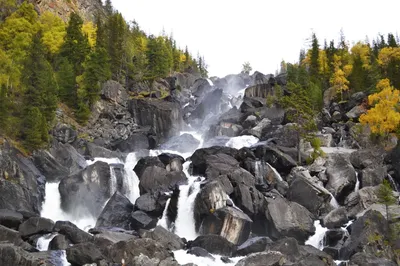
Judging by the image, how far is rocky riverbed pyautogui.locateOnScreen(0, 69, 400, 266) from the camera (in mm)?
29703

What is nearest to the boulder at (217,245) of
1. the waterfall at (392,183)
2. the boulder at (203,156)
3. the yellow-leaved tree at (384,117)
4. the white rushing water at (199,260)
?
the white rushing water at (199,260)

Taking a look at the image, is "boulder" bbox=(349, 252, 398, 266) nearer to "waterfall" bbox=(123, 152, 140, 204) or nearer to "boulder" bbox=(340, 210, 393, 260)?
"boulder" bbox=(340, 210, 393, 260)

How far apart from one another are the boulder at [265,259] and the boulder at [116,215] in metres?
15.5

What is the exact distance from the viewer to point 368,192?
133 feet

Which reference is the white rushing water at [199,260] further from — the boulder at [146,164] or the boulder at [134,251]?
the boulder at [146,164]

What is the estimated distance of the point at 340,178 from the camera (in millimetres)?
44938

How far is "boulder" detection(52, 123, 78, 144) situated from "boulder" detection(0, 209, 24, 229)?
2058 cm

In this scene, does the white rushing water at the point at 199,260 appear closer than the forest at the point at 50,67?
Yes

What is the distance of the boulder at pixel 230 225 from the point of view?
35688 mm

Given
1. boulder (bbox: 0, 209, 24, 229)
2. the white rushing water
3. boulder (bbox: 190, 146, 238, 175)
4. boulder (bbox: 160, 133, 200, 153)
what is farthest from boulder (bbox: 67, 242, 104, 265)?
boulder (bbox: 160, 133, 200, 153)

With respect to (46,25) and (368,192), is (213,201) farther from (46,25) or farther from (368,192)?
(46,25)

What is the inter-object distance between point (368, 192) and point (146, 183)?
Result: 23.5 m

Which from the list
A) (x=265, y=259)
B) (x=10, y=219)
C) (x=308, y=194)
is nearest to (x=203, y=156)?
(x=308, y=194)

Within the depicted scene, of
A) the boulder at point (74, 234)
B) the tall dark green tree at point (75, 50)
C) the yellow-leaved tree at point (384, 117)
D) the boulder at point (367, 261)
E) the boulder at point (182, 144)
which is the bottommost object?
the boulder at point (367, 261)
